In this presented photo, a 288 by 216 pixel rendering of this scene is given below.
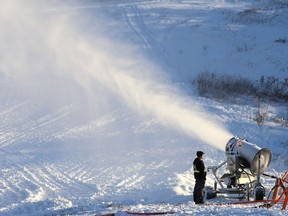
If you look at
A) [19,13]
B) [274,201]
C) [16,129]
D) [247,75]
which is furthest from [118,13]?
[274,201]

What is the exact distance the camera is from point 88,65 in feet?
83.0

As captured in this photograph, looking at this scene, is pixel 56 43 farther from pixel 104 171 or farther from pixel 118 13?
pixel 104 171

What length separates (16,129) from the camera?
60.6 ft

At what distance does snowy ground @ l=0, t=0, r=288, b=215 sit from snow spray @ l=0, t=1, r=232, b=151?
7cm

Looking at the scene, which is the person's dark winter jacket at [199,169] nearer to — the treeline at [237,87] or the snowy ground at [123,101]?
the snowy ground at [123,101]

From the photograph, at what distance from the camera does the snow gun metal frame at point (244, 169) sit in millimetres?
11820

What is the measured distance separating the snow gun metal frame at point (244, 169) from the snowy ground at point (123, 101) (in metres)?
1.14

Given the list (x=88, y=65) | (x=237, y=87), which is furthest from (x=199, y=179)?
(x=88, y=65)

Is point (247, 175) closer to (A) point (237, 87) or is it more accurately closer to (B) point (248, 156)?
(B) point (248, 156)

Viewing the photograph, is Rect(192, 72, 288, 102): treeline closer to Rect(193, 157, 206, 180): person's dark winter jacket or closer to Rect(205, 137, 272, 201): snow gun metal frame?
Rect(205, 137, 272, 201): snow gun metal frame

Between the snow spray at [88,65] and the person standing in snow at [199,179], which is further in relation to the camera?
the snow spray at [88,65]

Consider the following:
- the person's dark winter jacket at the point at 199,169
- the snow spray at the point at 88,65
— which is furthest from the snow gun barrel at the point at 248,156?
the snow spray at the point at 88,65

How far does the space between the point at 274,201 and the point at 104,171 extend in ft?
18.4

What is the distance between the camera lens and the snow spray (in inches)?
774
